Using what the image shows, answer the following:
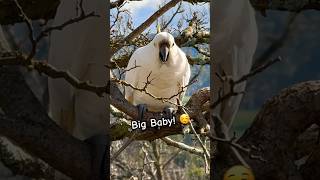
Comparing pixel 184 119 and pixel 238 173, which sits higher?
pixel 184 119

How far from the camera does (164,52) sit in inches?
78.8

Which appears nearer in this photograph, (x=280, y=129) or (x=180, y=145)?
(x=280, y=129)

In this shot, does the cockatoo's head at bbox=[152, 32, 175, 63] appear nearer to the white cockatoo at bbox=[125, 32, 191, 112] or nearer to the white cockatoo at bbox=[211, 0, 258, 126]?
the white cockatoo at bbox=[125, 32, 191, 112]

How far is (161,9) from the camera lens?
1.97 m

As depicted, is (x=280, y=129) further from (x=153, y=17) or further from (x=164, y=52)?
(x=153, y=17)

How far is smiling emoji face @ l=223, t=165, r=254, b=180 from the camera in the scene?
70.7 inches

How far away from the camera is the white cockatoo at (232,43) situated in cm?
178

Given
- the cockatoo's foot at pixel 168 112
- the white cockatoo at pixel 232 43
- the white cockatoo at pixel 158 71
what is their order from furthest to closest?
the white cockatoo at pixel 158 71 < the cockatoo's foot at pixel 168 112 < the white cockatoo at pixel 232 43

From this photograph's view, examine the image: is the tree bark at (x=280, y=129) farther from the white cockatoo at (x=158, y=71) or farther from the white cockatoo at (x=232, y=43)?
the white cockatoo at (x=158, y=71)

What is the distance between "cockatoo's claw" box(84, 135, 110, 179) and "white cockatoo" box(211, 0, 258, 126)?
0.44 m

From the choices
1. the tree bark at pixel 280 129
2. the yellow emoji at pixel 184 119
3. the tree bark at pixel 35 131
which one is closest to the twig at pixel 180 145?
the yellow emoji at pixel 184 119

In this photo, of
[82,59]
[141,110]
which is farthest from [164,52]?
[82,59]

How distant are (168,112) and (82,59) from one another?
396mm

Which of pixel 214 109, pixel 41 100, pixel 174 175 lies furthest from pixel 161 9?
pixel 174 175
